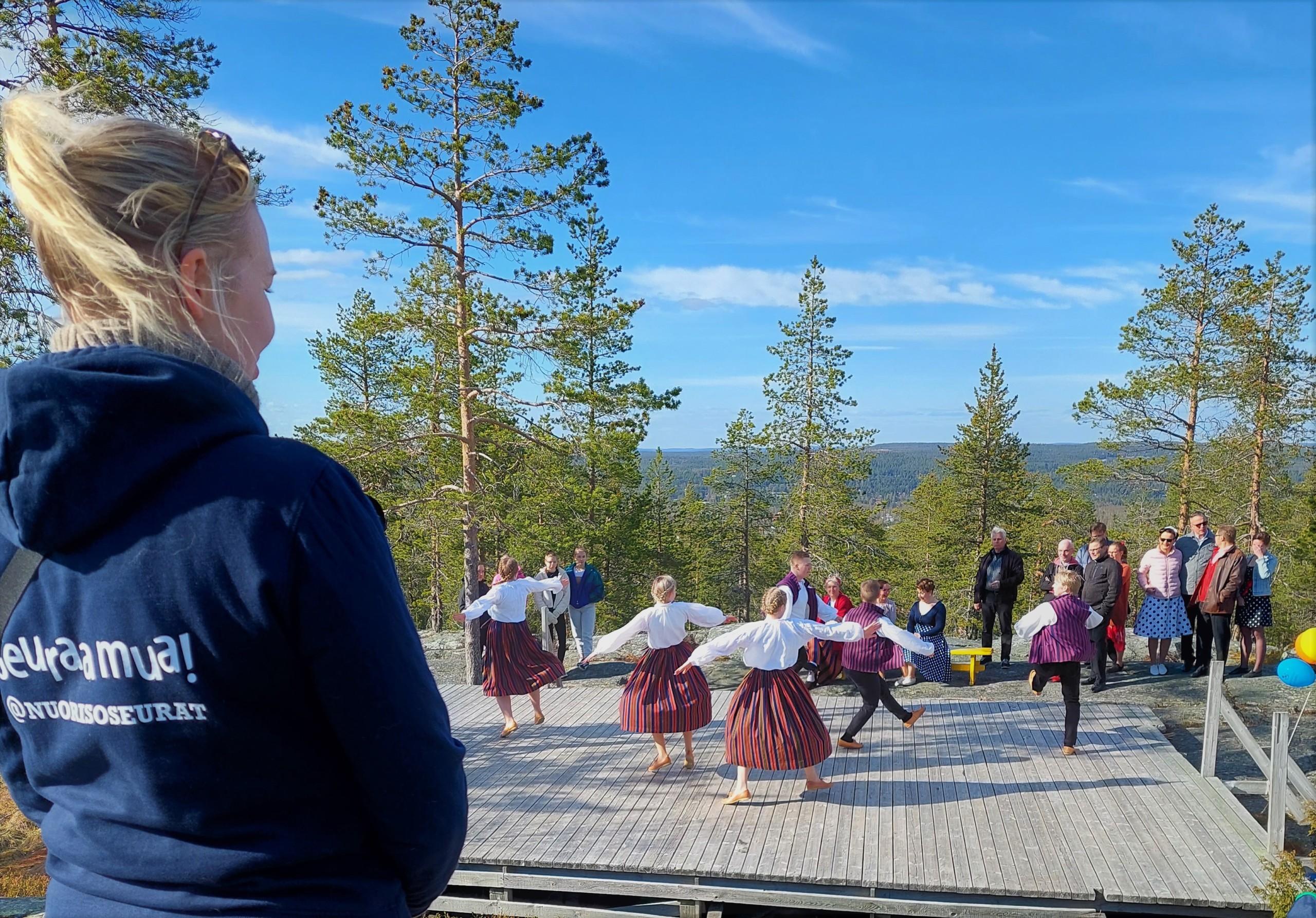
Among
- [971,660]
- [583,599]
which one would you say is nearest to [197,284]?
[971,660]

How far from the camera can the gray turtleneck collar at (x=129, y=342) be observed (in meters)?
0.87

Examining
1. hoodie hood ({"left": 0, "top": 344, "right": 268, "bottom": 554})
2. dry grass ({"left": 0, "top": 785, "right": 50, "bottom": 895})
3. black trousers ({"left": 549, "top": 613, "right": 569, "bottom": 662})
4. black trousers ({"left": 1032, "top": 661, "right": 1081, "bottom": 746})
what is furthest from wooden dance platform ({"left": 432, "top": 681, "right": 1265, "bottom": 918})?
hoodie hood ({"left": 0, "top": 344, "right": 268, "bottom": 554})

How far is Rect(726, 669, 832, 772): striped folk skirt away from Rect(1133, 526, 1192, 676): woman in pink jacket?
585 cm

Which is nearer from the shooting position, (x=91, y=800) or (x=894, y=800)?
(x=91, y=800)

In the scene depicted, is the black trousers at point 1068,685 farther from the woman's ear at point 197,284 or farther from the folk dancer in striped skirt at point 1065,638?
the woman's ear at point 197,284

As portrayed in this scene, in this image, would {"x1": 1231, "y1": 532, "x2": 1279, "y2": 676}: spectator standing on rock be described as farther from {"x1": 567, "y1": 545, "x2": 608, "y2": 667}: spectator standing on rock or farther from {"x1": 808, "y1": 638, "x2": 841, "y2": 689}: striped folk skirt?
{"x1": 567, "y1": 545, "x2": 608, "y2": 667}: spectator standing on rock

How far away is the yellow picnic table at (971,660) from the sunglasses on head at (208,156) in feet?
35.9

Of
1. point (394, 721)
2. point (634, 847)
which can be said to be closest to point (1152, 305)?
point (634, 847)

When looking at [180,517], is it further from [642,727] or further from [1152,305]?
[1152,305]

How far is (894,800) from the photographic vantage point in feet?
22.7

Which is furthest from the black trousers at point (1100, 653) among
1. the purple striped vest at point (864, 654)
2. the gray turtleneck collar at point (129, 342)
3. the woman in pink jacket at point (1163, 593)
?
the gray turtleneck collar at point (129, 342)

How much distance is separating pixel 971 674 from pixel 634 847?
6.13 m

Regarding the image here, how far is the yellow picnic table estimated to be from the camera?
35.0 ft

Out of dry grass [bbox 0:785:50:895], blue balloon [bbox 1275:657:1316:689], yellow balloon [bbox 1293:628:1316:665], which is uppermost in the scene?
yellow balloon [bbox 1293:628:1316:665]
